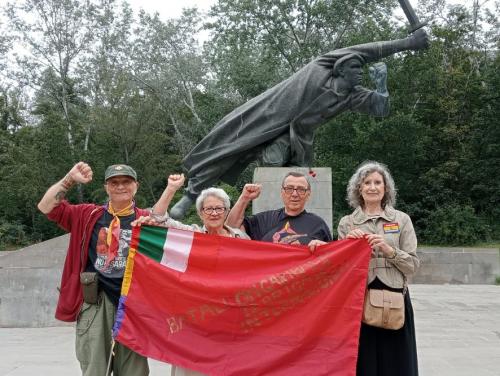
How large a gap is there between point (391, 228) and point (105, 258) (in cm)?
163

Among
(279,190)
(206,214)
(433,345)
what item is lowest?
(433,345)

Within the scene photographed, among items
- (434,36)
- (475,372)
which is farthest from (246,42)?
(475,372)

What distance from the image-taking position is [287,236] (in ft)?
10.2

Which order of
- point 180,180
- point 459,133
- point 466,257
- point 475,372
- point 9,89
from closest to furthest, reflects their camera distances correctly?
point 180,180 < point 475,372 < point 466,257 < point 459,133 < point 9,89

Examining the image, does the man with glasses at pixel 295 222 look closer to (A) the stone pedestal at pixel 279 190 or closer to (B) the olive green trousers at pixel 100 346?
(B) the olive green trousers at pixel 100 346

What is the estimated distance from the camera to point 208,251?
10.1ft

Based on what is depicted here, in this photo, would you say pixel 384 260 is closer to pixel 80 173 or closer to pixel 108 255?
pixel 108 255

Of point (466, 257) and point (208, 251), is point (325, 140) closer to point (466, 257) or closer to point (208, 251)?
point (466, 257)

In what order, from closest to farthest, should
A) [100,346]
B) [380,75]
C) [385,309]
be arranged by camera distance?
1. [385,309]
2. [100,346]
3. [380,75]

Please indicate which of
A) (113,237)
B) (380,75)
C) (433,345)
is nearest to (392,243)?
(113,237)

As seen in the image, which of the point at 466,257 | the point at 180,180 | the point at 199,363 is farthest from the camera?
the point at 466,257

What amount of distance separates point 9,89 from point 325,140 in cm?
2118

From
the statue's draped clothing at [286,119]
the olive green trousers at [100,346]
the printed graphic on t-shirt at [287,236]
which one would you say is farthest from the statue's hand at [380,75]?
the olive green trousers at [100,346]

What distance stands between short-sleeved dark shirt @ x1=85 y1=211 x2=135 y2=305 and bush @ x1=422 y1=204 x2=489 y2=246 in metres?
17.5
